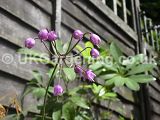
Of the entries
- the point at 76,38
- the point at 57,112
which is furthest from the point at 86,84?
the point at 76,38

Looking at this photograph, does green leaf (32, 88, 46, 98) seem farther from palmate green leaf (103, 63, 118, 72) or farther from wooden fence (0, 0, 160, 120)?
palmate green leaf (103, 63, 118, 72)

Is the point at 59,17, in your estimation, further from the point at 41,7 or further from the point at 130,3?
the point at 130,3

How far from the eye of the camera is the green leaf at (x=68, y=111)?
66.4 inches

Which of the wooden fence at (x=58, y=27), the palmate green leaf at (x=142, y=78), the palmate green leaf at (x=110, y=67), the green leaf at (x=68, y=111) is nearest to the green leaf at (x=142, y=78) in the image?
the palmate green leaf at (x=142, y=78)

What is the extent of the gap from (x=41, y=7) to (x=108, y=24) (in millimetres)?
1193

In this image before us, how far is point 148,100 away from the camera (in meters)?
3.97

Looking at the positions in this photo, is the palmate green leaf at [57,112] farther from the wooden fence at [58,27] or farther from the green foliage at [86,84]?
the wooden fence at [58,27]

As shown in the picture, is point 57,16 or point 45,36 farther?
point 57,16

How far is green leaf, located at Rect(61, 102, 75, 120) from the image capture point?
1.69 metres

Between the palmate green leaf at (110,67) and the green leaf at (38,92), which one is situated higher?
the palmate green leaf at (110,67)

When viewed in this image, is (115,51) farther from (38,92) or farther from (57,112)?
(57,112)

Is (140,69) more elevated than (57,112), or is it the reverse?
(140,69)

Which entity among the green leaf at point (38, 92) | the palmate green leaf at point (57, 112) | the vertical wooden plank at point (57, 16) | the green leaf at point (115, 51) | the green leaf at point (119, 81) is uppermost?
the vertical wooden plank at point (57, 16)

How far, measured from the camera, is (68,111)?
5.62 ft
